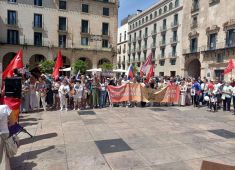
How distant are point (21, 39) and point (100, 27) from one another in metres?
12.7

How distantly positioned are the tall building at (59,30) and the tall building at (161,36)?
40.4 ft

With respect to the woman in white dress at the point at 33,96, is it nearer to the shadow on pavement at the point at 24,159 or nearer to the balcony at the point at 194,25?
the shadow on pavement at the point at 24,159

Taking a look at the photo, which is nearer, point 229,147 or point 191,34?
point 229,147

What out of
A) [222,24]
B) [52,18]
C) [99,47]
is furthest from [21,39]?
[222,24]

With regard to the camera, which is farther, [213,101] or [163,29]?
[163,29]

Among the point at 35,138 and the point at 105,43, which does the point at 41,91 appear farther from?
the point at 105,43

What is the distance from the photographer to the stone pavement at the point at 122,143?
491cm

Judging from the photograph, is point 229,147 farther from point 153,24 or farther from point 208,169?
point 153,24

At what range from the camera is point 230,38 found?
31359mm

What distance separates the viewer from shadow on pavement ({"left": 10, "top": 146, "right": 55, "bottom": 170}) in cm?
470

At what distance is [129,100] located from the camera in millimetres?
12531

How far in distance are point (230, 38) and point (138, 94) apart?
81.1 ft

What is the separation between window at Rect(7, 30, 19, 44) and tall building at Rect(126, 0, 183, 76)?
1098 inches

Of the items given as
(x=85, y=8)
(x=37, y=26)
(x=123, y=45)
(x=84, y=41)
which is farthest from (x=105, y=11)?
Answer: (x=123, y=45)
